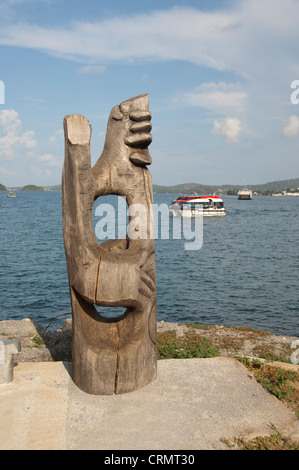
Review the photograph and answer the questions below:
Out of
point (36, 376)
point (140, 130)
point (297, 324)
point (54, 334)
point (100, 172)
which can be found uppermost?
point (140, 130)

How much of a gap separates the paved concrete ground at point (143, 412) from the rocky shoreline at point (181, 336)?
1811 mm

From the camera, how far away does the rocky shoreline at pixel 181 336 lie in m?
6.96

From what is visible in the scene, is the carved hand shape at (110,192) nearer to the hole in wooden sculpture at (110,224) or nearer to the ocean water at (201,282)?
the hole in wooden sculpture at (110,224)

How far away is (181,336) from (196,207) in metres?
40.5

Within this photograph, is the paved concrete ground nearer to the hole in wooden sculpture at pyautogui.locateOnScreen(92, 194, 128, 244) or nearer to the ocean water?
the hole in wooden sculpture at pyautogui.locateOnScreen(92, 194, 128, 244)

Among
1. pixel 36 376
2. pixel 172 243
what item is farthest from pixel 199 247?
pixel 36 376

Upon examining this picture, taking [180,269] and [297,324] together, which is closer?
[297,324]

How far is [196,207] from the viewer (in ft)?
158

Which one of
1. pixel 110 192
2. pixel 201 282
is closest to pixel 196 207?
pixel 201 282

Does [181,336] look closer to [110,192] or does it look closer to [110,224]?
[110,192]

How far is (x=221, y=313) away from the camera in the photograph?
41.6 ft

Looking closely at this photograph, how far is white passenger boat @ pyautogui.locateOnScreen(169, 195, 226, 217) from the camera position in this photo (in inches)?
1864

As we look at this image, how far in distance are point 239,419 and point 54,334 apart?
4888 mm

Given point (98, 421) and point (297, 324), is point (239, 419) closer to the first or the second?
point (98, 421)
